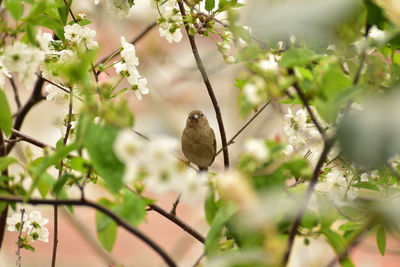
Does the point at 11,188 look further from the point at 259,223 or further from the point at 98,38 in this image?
the point at 98,38

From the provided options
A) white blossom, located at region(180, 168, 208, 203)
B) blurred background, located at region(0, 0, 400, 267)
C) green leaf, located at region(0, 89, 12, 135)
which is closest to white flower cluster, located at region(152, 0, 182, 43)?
green leaf, located at region(0, 89, 12, 135)

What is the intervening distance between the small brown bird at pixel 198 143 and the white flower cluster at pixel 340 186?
2.25 feet

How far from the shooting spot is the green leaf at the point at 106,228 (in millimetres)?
537

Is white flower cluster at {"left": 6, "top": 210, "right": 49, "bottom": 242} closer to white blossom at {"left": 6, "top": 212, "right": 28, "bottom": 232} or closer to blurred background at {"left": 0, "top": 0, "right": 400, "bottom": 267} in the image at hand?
white blossom at {"left": 6, "top": 212, "right": 28, "bottom": 232}

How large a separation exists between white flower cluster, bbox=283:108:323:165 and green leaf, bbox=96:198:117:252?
0.35 m

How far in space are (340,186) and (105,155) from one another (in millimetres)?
387

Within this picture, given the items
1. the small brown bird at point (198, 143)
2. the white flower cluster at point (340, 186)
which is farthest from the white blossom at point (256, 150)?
the small brown bird at point (198, 143)

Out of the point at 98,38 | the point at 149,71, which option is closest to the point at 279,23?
the point at 149,71

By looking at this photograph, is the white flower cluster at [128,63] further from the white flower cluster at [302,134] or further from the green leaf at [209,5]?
the white flower cluster at [302,134]

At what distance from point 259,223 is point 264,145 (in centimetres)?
9

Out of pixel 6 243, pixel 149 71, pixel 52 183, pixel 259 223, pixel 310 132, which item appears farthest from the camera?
pixel 6 243

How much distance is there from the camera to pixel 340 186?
72cm

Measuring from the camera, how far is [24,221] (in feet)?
2.80

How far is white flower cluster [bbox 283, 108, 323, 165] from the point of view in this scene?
80 centimetres
